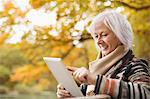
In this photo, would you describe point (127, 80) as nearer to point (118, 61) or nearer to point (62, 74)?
point (118, 61)

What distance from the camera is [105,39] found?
1.89 metres

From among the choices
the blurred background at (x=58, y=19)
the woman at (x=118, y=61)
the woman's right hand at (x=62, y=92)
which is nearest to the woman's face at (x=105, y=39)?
the woman at (x=118, y=61)

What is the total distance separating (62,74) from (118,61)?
0.28m

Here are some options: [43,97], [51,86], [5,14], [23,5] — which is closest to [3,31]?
[5,14]

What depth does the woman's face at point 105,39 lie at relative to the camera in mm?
1878

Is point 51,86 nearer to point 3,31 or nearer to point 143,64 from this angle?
point 3,31

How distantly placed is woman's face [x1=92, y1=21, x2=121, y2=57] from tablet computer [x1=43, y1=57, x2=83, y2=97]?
0.82 feet

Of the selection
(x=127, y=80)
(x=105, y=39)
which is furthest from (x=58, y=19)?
(x=127, y=80)

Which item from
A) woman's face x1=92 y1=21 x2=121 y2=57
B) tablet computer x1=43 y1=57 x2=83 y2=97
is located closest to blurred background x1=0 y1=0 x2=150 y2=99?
woman's face x1=92 y1=21 x2=121 y2=57

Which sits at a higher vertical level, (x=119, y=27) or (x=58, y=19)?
(x=58, y=19)

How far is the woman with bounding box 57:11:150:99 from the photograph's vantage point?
1.69 m

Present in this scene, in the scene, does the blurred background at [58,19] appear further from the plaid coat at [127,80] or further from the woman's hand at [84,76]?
the woman's hand at [84,76]

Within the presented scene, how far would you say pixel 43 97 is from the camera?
14.6 metres

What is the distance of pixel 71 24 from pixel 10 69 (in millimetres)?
12441
